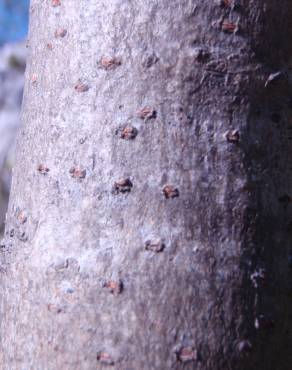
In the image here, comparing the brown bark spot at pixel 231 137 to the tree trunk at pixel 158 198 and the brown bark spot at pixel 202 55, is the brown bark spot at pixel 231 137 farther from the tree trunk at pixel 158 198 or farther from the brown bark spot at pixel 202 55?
the brown bark spot at pixel 202 55

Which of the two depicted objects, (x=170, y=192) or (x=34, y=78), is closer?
(x=170, y=192)

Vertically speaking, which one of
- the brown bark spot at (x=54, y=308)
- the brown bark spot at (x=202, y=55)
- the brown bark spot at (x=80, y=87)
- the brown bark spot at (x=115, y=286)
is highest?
the brown bark spot at (x=202, y=55)

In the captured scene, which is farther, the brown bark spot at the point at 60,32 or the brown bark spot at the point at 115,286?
the brown bark spot at the point at 60,32

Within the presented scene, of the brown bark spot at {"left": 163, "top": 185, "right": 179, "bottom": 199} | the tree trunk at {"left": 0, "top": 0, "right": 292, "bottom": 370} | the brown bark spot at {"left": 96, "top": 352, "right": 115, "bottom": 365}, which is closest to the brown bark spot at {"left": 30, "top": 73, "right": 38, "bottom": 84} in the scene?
the tree trunk at {"left": 0, "top": 0, "right": 292, "bottom": 370}

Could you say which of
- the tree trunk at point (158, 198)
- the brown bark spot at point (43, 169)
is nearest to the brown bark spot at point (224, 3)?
the tree trunk at point (158, 198)

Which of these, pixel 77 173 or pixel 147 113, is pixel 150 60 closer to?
pixel 147 113

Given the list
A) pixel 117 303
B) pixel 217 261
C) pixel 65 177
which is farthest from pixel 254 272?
pixel 65 177

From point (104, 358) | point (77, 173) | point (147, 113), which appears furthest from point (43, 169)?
point (104, 358)
